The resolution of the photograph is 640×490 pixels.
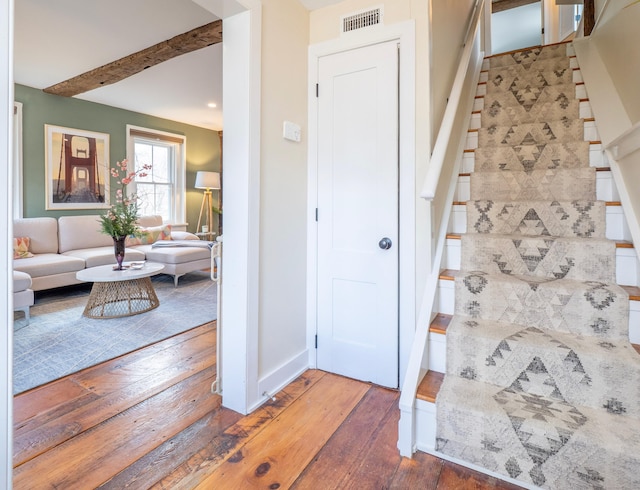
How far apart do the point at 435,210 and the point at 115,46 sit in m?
3.42

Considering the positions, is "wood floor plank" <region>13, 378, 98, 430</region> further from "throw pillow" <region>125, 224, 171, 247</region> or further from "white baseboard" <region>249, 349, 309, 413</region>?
"throw pillow" <region>125, 224, 171, 247</region>

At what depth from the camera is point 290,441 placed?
65.3 inches

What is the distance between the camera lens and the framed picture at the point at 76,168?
4.85 metres

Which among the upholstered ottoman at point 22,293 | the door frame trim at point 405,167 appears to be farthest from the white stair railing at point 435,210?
the upholstered ottoman at point 22,293

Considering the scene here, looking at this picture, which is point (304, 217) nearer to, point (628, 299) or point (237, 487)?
point (237, 487)

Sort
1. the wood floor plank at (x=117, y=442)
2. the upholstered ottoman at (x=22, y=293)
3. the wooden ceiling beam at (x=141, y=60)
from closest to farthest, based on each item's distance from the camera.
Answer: the wood floor plank at (x=117, y=442) → the wooden ceiling beam at (x=141, y=60) → the upholstered ottoman at (x=22, y=293)

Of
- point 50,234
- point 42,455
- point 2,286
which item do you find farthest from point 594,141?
point 50,234

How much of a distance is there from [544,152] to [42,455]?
318cm

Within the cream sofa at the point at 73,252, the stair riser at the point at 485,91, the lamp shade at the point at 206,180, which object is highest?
the stair riser at the point at 485,91

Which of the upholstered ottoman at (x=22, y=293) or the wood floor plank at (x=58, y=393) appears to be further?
the upholstered ottoman at (x=22, y=293)

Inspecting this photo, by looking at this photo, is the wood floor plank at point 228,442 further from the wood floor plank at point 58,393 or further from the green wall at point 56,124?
the green wall at point 56,124

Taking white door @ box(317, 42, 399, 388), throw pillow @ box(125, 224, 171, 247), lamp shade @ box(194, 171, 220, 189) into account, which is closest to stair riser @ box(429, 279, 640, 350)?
white door @ box(317, 42, 399, 388)

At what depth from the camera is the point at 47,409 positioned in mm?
1904

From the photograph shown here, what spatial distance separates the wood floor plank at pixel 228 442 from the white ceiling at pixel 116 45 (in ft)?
7.75
